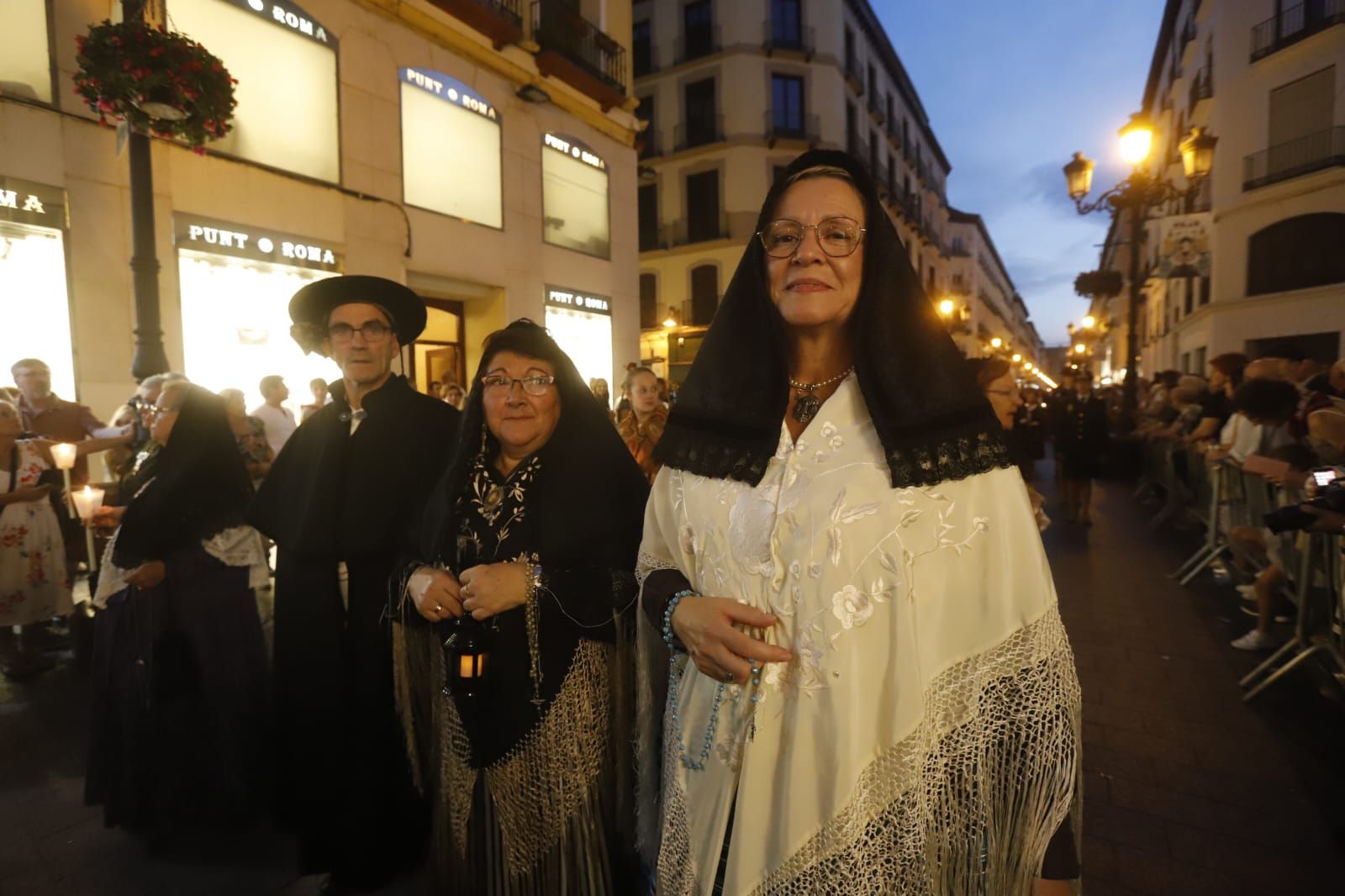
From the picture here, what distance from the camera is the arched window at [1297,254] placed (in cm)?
1780

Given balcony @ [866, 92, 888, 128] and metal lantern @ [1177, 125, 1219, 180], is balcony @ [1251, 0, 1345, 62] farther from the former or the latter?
balcony @ [866, 92, 888, 128]

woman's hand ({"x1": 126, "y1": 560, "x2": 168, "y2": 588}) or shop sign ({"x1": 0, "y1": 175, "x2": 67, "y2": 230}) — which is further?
shop sign ({"x1": 0, "y1": 175, "x2": 67, "y2": 230})

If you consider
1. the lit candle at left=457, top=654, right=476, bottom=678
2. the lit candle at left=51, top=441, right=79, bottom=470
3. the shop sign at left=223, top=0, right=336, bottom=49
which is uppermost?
the shop sign at left=223, top=0, right=336, bottom=49

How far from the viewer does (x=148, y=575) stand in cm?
287

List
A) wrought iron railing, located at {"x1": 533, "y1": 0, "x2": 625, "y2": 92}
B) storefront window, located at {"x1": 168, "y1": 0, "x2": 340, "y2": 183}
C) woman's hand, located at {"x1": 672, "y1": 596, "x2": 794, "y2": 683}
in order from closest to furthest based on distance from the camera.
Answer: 1. woman's hand, located at {"x1": 672, "y1": 596, "x2": 794, "y2": 683}
2. storefront window, located at {"x1": 168, "y1": 0, "x2": 340, "y2": 183}
3. wrought iron railing, located at {"x1": 533, "y1": 0, "x2": 625, "y2": 92}

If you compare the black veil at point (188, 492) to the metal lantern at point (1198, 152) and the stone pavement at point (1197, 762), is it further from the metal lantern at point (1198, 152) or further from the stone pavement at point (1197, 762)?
the metal lantern at point (1198, 152)

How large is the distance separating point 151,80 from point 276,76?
419 cm

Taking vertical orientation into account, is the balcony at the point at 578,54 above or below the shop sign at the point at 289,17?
above

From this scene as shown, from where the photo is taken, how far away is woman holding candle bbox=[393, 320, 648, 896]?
2.17 metres

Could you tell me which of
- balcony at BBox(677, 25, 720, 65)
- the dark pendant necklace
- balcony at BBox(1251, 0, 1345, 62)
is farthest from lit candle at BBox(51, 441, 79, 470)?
balcony at BBox(677, 25, 720, 65)

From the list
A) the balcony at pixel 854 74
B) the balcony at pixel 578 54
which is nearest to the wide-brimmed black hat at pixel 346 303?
the balcony at pixel 578 54

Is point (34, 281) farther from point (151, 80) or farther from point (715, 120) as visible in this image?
point (715, 120)

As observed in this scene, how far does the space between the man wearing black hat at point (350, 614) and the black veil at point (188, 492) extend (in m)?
0.47

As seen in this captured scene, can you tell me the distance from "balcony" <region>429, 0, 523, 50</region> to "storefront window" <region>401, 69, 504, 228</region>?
961 millimetres
